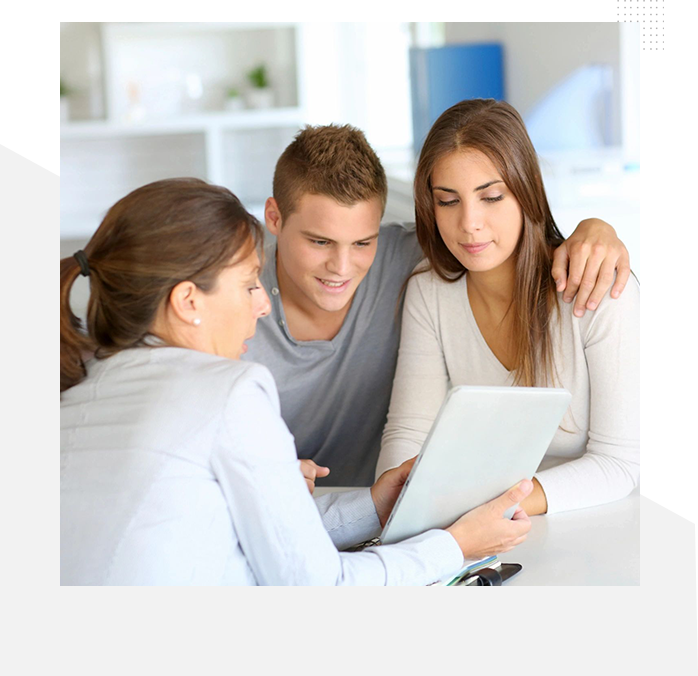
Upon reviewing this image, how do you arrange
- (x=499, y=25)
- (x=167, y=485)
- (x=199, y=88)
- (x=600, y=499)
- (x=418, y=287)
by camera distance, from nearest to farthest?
(x=167, y=485) → (x=600, y=499) → (x=418, y=287) → (x=499, y=25) → (x=199, y=88)

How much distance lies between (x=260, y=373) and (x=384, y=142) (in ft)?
9.82

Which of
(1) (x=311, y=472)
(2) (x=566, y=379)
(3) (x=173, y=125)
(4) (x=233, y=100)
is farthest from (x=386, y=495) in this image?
(4) (x=233, y=100)

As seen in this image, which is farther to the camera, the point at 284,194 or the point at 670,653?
the point at 284,194

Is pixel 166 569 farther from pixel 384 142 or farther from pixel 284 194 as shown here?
pixel 384 142

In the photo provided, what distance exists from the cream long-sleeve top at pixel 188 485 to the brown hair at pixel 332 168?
1.99 ft

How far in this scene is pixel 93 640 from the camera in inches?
51.8

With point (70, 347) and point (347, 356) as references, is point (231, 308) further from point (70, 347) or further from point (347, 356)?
point (347, 356)

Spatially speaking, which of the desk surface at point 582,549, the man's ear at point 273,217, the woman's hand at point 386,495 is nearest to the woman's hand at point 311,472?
the woman's hand at point 386,495

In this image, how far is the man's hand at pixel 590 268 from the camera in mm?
1433

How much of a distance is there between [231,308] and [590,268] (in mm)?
638

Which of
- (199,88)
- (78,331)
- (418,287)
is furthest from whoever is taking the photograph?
(199,88)

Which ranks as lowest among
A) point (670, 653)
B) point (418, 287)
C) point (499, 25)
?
point (670, 653)

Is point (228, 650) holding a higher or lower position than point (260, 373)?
lower

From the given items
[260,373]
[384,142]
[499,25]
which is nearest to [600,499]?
[260,373]
